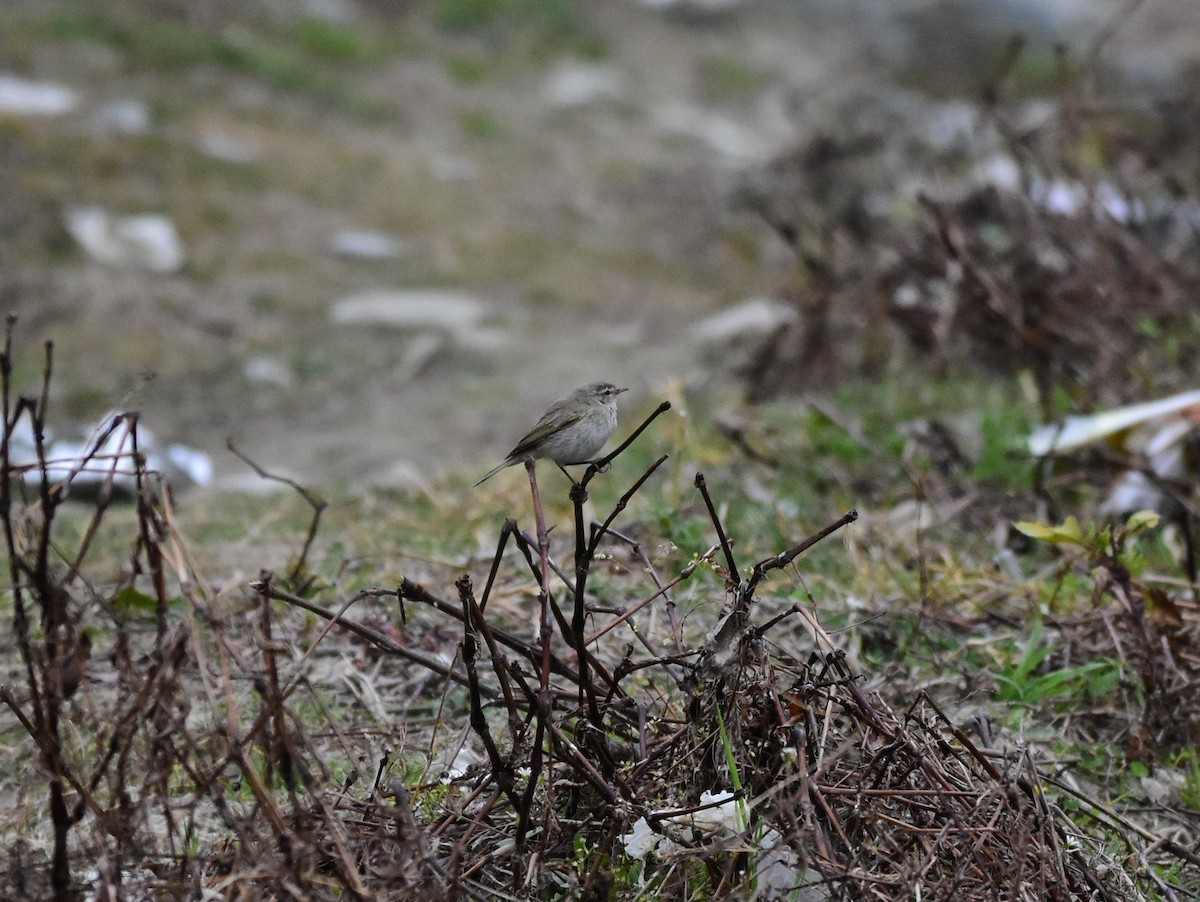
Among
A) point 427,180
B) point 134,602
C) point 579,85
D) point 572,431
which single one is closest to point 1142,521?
point 572,431

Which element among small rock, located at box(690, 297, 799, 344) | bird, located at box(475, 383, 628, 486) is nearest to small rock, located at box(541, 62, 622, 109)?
small rock, located at box(690, 297, 799, 344)

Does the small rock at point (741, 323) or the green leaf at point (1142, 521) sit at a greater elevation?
the small rock at point (741, 323)

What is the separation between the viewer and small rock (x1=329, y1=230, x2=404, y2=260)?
832 centimetres

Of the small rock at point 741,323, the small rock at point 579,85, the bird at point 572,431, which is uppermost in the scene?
the small rock at point 579,85

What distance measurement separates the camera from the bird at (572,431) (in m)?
3.21

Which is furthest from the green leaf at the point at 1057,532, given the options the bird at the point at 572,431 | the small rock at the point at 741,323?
the small rock at the point at 741,323

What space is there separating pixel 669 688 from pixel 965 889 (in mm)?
773

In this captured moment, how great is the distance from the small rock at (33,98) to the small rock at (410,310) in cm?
282

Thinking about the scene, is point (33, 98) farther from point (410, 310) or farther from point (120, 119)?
point (410, 310)

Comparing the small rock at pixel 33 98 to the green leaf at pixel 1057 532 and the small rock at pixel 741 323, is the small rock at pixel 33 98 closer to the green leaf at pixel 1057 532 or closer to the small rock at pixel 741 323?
the small rock at pixel 741 323

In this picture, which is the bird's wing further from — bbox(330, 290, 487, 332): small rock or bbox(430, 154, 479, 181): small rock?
bbox(430, 154, 479, 181): small rock

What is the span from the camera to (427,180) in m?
9.51

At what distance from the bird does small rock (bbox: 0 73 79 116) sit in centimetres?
676

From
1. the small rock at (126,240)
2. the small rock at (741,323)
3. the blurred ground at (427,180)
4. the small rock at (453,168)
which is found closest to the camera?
the blurred ground at (427,180)
